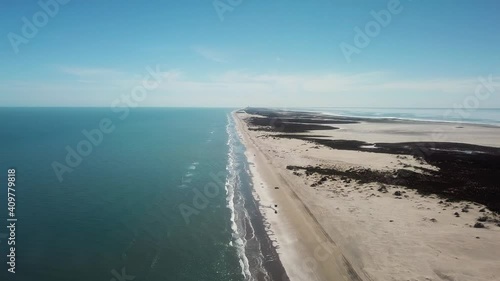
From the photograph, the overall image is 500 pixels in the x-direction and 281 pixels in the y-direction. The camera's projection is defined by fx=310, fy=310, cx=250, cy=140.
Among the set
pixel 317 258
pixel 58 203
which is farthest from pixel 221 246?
pixel 58 203

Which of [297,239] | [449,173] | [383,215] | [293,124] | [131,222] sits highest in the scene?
[293,124]

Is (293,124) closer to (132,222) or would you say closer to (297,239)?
(132,222)

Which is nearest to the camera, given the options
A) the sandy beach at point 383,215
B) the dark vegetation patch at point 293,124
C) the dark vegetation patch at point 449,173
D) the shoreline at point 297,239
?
the shoreline at point 297,239

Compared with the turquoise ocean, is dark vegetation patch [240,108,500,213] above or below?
above

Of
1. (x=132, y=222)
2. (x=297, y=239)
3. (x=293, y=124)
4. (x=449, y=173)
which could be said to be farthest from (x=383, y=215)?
(x=293, y=124)

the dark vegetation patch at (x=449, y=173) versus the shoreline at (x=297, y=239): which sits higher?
the dark vegetation patch at (x=449, y=173)

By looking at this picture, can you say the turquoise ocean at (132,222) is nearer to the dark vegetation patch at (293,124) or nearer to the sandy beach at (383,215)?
the sandy beach at (383,215)

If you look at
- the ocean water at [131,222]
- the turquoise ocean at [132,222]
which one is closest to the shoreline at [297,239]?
the turquoise ocean at [132,222]

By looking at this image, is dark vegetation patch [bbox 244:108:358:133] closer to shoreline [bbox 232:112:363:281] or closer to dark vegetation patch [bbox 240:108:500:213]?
dark vegetation patch [bbox 240:108:500:213]

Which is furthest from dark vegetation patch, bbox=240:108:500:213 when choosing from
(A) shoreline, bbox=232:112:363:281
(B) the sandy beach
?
(A) shoreline, bbox=232:112:363:281
